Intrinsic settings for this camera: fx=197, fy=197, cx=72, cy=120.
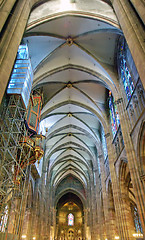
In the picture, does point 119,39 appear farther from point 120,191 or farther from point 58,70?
point 120,191

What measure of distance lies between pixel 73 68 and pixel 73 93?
2.99m

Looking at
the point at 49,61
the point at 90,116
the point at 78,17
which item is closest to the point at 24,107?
the point at 49,61

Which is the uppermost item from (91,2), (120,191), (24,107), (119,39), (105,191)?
(91,2)

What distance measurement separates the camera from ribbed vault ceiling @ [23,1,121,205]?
1173 centimetres

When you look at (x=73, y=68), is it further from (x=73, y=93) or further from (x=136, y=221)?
(x=136, y=221)

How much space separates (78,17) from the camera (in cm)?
1142

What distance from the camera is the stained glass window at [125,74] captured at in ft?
35.0

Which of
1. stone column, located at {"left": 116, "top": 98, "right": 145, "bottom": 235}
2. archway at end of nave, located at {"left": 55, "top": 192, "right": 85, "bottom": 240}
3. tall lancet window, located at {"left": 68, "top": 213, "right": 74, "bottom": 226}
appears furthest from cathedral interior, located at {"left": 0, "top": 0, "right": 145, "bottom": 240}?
tall lancet window, located at {"left": 68, "top": 213, "right": 74, "bottom": 226}

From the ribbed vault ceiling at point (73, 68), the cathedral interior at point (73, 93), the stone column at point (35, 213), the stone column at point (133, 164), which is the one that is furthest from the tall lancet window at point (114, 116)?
the stone column at point (35, 213)

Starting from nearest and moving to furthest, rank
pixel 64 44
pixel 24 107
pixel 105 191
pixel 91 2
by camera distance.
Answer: pixel 24 107
pixel 91 2
pixel 64 44
pixel 105 191

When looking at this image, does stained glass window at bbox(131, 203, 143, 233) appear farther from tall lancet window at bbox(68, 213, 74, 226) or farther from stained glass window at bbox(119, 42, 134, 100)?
tall lancet window at bbox(68, 213, 74, 226)

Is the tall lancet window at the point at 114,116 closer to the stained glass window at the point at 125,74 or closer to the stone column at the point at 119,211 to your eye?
the stone column at the point at 119,211

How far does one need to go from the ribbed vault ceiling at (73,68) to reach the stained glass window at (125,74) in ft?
2.80

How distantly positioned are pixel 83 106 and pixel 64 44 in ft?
21.2
